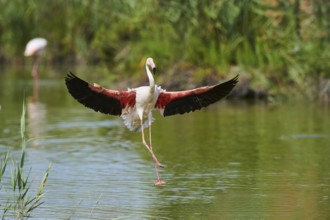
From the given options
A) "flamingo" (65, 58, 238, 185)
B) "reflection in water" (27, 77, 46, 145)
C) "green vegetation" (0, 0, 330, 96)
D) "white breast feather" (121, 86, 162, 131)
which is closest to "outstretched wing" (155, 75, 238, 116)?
"flamingo" (65, 58, 238, 185)

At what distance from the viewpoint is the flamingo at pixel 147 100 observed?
33.1 feet

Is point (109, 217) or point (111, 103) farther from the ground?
point (111, 103)

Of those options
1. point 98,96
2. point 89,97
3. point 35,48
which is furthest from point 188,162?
point 35,48

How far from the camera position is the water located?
30.5ft

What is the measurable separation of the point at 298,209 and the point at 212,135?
594 cm

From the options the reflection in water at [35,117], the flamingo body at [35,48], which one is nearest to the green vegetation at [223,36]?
the reflection in water at [35,117]

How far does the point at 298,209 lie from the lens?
30.0ft

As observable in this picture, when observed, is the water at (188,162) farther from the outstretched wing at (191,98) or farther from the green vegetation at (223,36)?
the green vegetation at (223,36)

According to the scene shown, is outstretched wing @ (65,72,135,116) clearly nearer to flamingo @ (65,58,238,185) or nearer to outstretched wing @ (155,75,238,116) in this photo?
flamingo @ (65,58,238,185)

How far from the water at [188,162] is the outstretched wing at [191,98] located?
2.72 feet

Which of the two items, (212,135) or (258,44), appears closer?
(212,135)

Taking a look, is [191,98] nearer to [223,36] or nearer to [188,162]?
[188,162]

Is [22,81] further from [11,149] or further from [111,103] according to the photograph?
[111,103]

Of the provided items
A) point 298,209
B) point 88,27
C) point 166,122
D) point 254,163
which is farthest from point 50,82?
point 298,209
